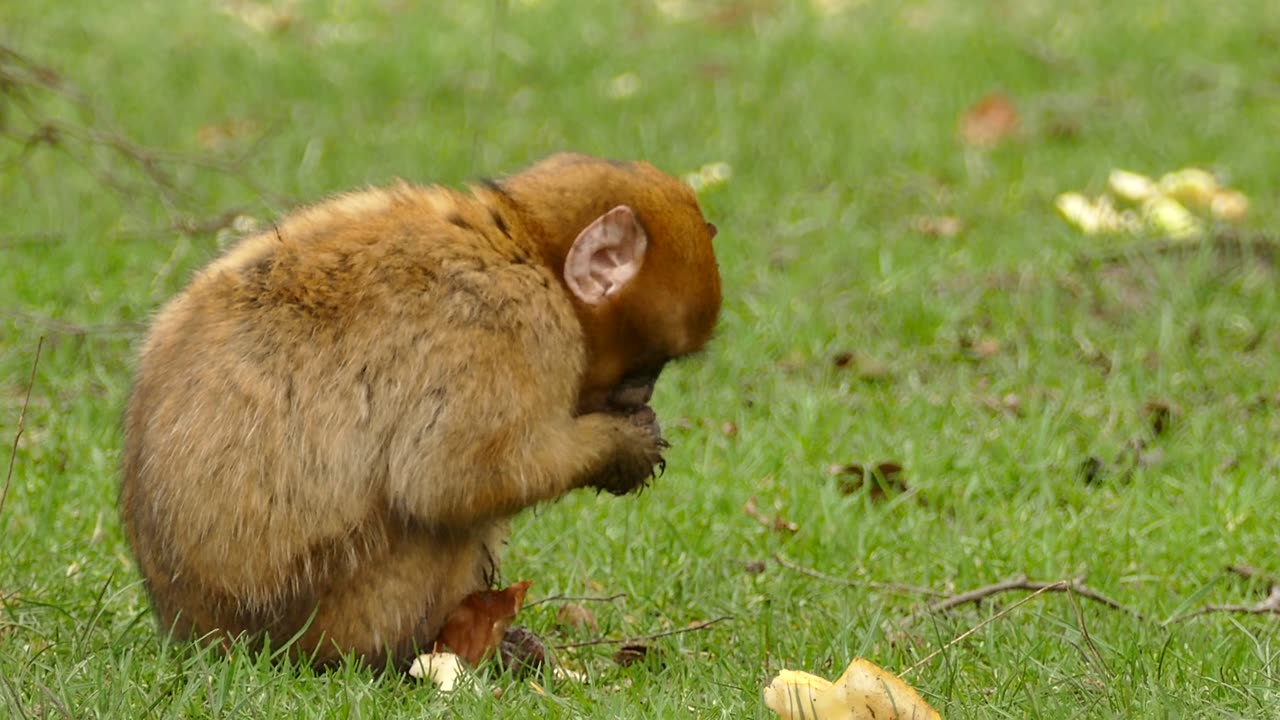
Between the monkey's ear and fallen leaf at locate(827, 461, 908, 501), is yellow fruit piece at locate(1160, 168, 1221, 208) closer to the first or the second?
fallen leaf at locate(827, 461, 908, 501)

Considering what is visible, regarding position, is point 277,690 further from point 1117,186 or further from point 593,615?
point 1117,186

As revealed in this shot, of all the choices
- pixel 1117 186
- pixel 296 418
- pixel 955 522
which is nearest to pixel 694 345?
pixel 296 418

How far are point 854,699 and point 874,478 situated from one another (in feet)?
6.76

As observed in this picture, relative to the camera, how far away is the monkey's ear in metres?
3.80

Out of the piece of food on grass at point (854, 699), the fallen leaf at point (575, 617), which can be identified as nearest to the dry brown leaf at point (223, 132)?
the fallen leaf at point (575, 617)

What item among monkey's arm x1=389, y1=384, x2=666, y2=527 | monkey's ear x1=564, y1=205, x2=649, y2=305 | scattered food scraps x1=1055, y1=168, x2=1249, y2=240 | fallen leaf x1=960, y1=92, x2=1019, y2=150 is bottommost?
fallen leaf x1=960, y1=92, x2=1019, y2=150

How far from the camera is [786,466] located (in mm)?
5340

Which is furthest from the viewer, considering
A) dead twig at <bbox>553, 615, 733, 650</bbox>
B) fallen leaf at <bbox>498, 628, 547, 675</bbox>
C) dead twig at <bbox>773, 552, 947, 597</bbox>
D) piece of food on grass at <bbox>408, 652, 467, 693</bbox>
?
dead twig at <bbox>773, 552, 947, 597</bbox>

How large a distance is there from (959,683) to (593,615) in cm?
95

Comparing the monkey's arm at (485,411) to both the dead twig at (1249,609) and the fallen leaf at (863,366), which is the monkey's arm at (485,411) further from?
the fallen leaf at (863,366)

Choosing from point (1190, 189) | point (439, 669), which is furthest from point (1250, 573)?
point (1190, 189)

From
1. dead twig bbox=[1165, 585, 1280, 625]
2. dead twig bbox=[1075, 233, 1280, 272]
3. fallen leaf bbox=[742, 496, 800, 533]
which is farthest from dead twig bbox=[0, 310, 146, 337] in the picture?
dead twig bbox=[1075, 233, 1280, 272]

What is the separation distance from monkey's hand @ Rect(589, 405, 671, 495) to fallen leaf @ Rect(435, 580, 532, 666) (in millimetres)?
315

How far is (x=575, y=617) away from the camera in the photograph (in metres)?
4.29
